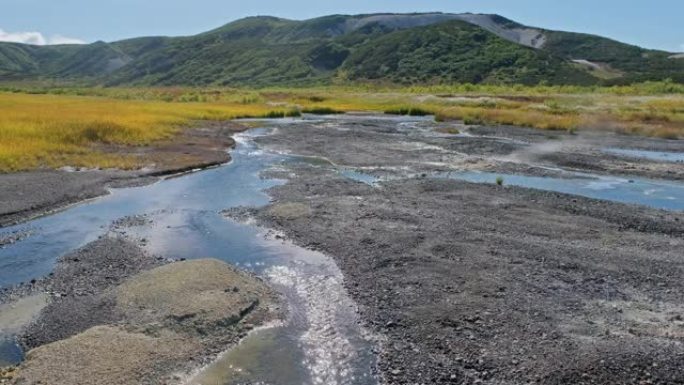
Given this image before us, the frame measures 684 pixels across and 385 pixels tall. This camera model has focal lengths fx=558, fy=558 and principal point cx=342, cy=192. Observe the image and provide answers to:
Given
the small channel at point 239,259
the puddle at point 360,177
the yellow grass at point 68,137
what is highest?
the yellow grass at point 68,137

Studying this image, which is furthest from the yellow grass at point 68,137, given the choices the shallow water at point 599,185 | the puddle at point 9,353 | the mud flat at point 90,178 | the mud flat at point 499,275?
the puddle at point 9,353

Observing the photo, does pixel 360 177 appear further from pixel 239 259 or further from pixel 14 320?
pixel 14 320

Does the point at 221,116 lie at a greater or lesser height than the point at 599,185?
greater

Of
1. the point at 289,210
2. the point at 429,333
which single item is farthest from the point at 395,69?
the point at 429,333

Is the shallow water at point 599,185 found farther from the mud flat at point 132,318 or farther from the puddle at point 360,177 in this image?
the mud flat at point 132,318

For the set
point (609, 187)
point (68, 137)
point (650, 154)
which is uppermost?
point (650, 154)

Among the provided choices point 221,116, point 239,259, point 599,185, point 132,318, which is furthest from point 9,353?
point 221,116

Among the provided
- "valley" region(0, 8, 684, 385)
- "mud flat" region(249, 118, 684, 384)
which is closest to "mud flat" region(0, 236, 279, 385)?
"valley" region(0, 8, 684, 385)
